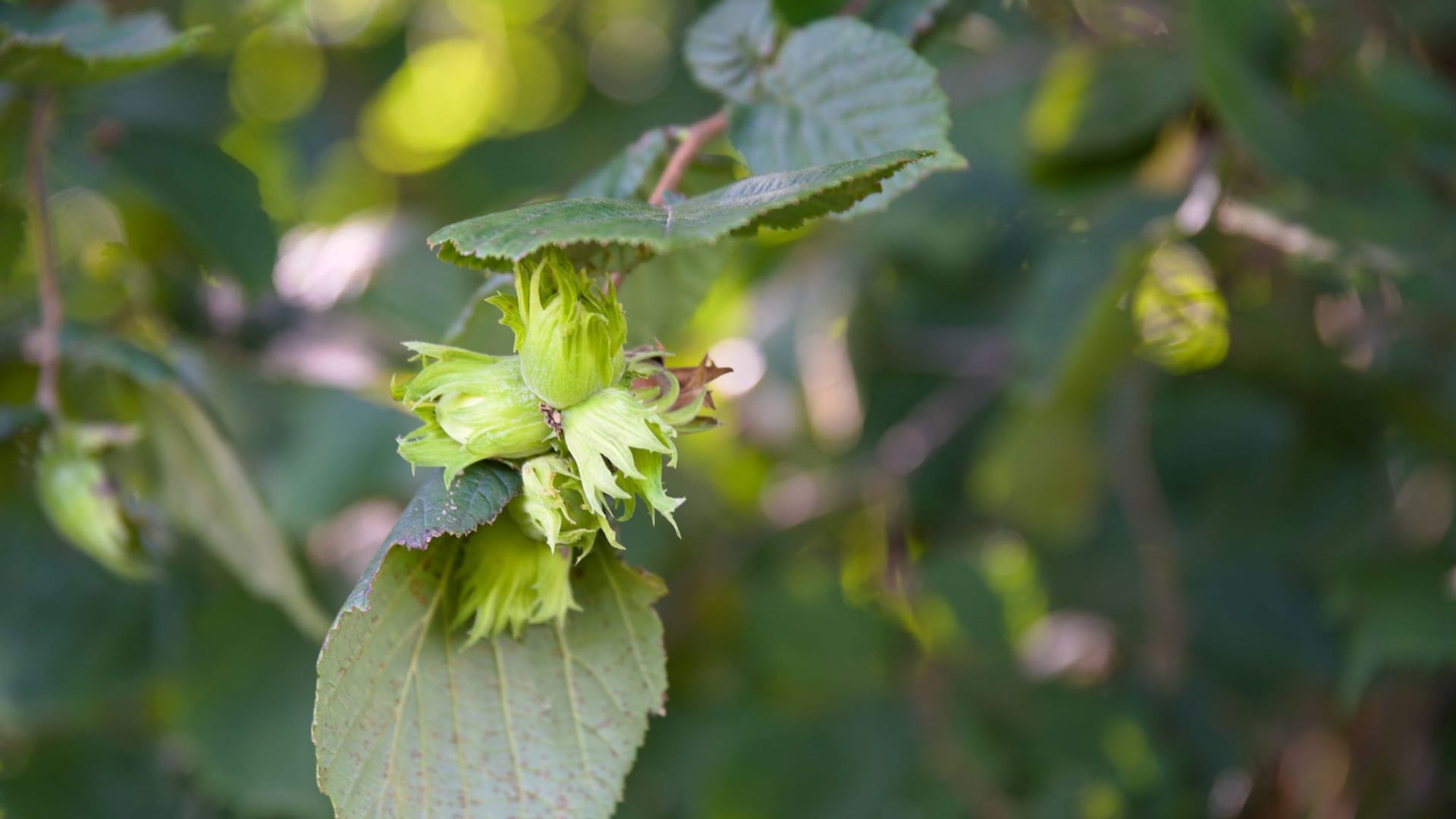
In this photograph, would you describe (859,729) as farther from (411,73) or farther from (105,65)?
(411,73)

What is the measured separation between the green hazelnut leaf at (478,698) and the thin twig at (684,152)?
20 centimetres

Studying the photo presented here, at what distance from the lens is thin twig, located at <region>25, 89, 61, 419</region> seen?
80 centimetres

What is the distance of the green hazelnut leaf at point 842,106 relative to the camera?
0.67m

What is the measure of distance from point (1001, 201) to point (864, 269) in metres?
0.23

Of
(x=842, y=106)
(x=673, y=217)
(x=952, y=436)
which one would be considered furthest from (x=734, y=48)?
(x=952, y=436)

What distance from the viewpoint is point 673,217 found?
482 mm

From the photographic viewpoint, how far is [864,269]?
1.72 meters

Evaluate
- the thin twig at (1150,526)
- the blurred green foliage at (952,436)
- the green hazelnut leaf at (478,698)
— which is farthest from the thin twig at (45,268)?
the thin twig at (1150,526)

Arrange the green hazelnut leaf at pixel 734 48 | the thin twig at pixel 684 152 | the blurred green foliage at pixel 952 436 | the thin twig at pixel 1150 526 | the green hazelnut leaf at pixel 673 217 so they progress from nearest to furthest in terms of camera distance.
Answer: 1. the green hazelnut leaf at pixel 673 217
2. the thin twig at pixel 684 152
3. the green hazelnut leaf at pixel 734 48
4. the blurred green foliage at pixel 952 436
5. the thin twig at pixel 1150 526

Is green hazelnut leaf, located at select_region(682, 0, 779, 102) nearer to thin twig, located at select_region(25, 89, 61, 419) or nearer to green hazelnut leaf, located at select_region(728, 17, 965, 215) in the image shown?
green hazelnut leaf, located at select_region(728, 17, 965, 215)

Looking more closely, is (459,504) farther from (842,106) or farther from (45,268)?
(45,268)

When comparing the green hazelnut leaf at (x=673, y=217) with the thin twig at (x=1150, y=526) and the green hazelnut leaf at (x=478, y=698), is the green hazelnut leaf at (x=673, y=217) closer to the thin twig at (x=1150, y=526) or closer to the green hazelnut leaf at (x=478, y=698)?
the green hazelnut leaf at (x=478, y=698)

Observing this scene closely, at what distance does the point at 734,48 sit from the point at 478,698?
19.2 inches

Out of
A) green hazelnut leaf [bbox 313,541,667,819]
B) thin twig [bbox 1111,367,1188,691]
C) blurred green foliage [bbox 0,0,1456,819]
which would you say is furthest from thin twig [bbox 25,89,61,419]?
thin twig [bbox 1111,367,1188,691]
